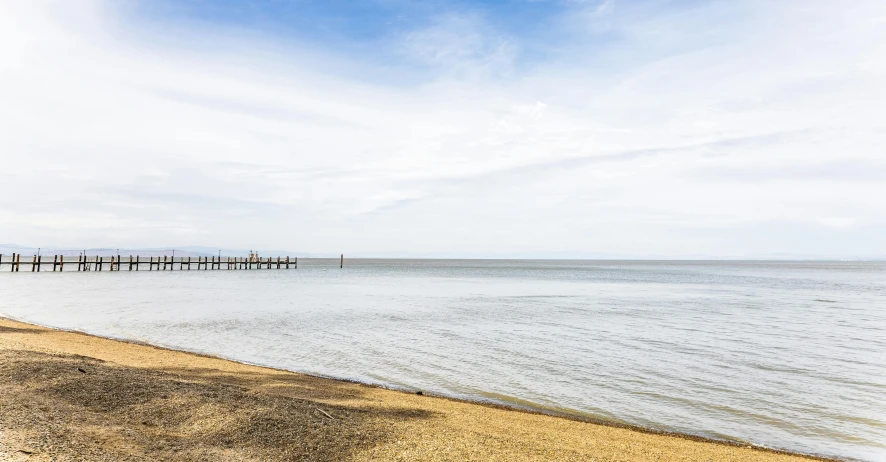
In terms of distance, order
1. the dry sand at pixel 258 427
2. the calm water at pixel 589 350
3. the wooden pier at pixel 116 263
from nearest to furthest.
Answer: the dry sand at pixel 258 427
the calm water at pixel 589 350
the wooden pier at pixel 116 263

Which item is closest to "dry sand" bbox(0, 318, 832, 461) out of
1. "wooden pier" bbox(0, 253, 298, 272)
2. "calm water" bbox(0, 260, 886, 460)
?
"calm water" bbox(0, 260, 886, 460)

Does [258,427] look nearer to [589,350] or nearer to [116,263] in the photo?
[589,350]

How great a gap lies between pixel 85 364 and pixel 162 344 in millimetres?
8237

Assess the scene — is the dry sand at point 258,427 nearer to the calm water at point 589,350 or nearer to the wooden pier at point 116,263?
the calm water at point 589,350

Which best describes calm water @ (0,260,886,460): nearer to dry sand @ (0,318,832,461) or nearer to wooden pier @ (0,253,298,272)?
dry sand @ (0,318,832,461)

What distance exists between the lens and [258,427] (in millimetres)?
6965

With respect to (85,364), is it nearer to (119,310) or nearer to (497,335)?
(497,335)

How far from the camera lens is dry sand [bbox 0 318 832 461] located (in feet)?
19.6

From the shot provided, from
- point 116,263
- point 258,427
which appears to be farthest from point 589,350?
point 116,263

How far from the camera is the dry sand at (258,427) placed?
19.6ft

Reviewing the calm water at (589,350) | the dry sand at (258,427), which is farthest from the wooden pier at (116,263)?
the dry sand at (258,427)

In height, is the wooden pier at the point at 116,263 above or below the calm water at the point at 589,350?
above

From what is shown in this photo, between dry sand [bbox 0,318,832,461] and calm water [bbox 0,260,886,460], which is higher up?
dry sand [bbox 0,318,832,461]

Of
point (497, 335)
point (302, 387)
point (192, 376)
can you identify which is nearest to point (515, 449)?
point (302, 387)
